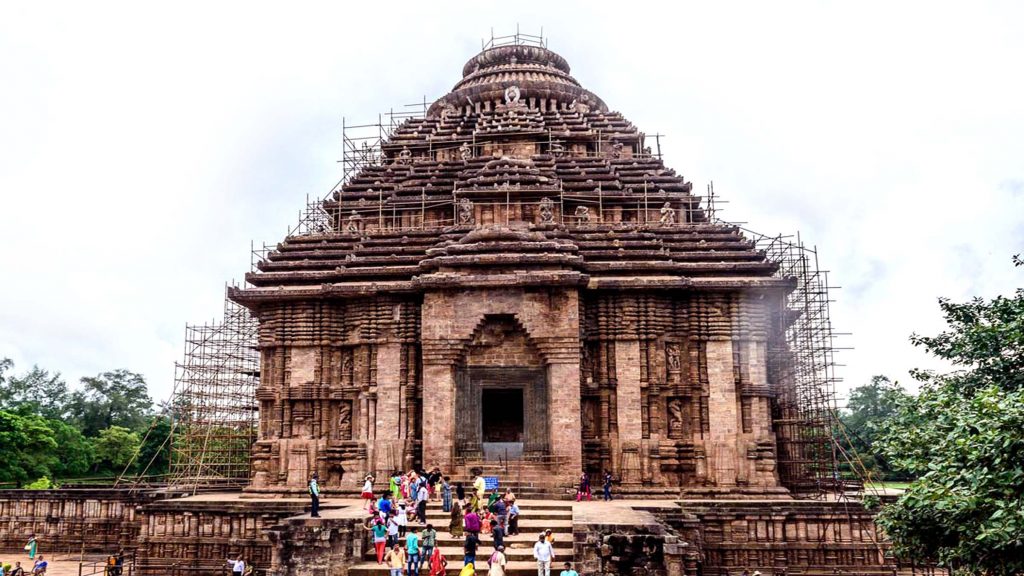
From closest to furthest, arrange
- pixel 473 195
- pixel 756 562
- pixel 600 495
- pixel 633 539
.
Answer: pixel 633 539 → pixel 756 562 → pixel 600 495 → pixel 473 195

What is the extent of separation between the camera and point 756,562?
18203mm

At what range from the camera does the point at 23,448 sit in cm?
3978

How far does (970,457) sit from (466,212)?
1674 cm

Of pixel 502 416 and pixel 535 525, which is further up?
pixel 502 416

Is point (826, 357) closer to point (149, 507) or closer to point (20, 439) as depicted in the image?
point (149, 507)

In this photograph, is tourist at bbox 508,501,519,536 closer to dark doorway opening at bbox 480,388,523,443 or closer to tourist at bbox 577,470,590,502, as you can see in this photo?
tourist at bbox 577,470,590,502

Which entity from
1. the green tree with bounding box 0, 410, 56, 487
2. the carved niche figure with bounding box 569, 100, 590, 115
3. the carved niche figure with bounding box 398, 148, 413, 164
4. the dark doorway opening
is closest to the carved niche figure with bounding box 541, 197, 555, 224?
the dark doorway opening

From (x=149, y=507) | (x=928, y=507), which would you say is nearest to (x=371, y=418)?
(x=149, y=507)

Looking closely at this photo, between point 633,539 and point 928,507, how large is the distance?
481 centimetres

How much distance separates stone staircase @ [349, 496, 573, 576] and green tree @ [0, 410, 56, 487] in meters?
28.9

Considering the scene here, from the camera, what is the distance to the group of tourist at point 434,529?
14211mm

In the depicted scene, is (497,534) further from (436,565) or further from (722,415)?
(722,415)

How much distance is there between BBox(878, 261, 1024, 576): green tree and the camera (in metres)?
10.2

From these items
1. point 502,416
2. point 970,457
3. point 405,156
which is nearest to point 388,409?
point 502,416
